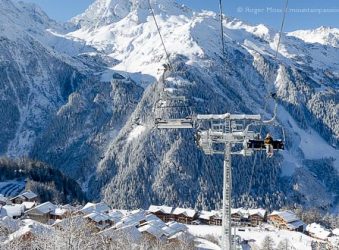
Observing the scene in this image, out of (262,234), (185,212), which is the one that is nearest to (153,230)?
(262,234)

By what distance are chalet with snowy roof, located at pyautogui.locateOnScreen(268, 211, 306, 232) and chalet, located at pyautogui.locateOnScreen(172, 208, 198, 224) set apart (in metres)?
17.5

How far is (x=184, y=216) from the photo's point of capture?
116m

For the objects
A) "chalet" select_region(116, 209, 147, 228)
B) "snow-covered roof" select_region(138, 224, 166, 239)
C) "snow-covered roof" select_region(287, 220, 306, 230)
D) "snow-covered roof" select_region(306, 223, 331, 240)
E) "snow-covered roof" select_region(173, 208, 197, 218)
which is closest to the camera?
"snow-covered roof" select_region(138, 224, 166, 239)

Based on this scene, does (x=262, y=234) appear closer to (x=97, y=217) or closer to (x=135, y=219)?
(x=135, y=219)

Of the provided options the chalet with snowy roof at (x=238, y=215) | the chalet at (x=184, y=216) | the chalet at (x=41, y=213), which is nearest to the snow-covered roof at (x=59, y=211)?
the chalet at (x=41, y=213)

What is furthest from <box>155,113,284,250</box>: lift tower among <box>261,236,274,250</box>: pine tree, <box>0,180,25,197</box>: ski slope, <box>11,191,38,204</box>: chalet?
<box>0,180,25,197</box>: ski slope

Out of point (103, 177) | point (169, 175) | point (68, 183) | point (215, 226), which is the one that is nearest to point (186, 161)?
point (169, 175)

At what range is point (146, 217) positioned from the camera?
89062 mm

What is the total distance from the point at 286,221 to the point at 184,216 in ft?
70.6

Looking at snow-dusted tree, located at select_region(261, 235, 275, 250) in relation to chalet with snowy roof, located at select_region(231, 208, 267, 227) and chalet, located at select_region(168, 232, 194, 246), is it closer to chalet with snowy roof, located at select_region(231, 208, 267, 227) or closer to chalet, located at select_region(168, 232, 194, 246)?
chalet, located at select_region(168, 232, 194, 246)

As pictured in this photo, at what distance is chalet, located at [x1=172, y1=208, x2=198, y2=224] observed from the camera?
115562 millimetres

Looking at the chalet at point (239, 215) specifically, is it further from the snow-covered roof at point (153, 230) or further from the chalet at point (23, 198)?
the chalet at point (23, 198)

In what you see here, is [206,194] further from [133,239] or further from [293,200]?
[133,239]

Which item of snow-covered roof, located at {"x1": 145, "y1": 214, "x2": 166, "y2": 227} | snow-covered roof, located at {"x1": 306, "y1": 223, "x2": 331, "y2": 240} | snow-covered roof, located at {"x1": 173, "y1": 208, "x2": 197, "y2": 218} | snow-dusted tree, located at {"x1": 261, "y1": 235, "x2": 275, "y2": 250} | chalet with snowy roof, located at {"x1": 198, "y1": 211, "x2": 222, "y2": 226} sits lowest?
snow-covered roof, located at {"x1": 306, "y1": 223, "x2": 331, "y2": 240}
